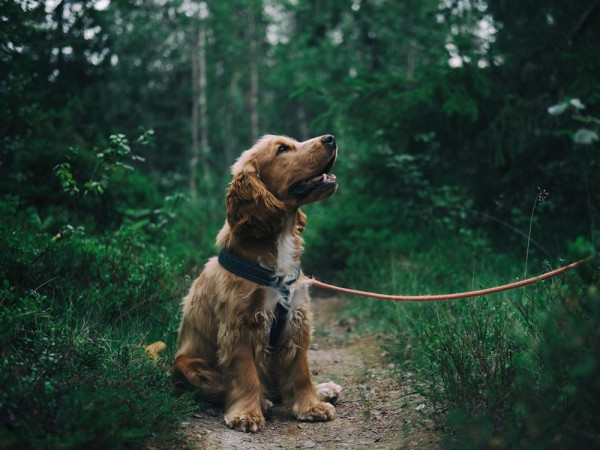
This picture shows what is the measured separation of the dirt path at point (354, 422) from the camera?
2.95 m

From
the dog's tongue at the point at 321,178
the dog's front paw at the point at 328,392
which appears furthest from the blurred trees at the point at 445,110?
the dog's front paw at the point at 328,392

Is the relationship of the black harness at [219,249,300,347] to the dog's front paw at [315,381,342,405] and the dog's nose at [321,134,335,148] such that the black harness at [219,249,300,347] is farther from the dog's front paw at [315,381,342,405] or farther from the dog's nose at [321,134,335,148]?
the dog's nose at [321,134,335,148]

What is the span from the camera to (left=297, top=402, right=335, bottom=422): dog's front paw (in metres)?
3.42

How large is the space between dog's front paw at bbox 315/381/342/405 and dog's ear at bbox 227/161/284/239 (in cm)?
124

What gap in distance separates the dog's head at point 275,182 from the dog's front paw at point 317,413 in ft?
4.10

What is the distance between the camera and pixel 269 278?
11.0ft

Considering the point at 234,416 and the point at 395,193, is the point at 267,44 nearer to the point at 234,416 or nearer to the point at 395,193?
the point at 395,193

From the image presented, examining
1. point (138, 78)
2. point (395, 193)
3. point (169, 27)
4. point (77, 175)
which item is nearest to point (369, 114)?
point (395, 193)

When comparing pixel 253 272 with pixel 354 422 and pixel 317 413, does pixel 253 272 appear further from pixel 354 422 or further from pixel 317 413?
pixel 354 422

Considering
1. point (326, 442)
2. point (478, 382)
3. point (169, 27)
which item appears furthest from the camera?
point (169, 27)

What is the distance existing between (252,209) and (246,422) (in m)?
1.39

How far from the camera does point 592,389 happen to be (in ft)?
6.16

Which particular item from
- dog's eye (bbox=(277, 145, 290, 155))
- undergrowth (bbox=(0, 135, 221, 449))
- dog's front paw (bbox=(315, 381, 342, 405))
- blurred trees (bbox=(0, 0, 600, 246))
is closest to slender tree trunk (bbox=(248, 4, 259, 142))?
blurred trees (bbox=(0, 0, 600, 246))

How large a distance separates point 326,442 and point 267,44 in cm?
2598
